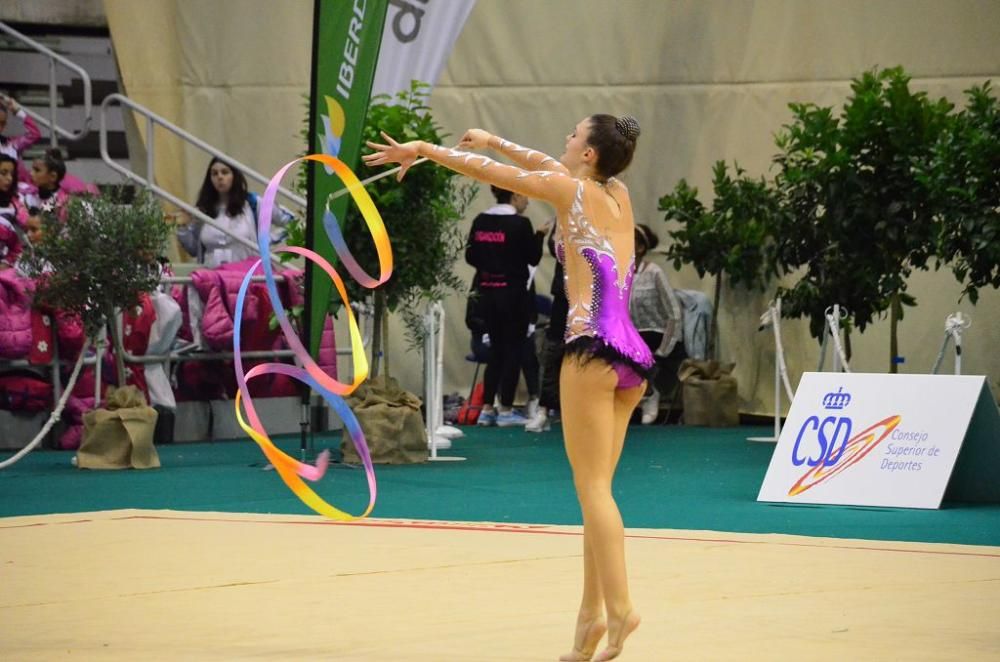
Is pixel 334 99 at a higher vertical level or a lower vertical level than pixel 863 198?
higher

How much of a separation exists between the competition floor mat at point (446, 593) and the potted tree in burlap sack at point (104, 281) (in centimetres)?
243

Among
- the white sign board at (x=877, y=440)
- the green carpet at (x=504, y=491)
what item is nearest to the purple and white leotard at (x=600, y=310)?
the green carpet at (x=504, y=491)

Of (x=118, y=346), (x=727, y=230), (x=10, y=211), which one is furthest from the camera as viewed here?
(x=727, y=230)

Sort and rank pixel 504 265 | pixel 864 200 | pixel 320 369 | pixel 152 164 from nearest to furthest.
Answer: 1. pixel 320 369
2. pixel 864 200
3. pixel 504 265
4. pixel 152 164

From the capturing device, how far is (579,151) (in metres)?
4.76

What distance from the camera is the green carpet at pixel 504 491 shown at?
25.4ft

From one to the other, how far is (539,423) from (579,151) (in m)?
8.17

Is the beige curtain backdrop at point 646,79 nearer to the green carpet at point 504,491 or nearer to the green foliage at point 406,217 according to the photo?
the green carpet at point 504,491

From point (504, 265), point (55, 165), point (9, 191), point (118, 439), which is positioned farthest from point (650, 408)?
point (9, 191)

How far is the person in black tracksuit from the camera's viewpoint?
40.8 ft

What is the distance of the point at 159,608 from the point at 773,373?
9.08m

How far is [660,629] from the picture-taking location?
4.99 metres

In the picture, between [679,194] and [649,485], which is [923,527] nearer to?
[649,485]

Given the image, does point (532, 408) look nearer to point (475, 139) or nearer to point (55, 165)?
point (55, 165)
